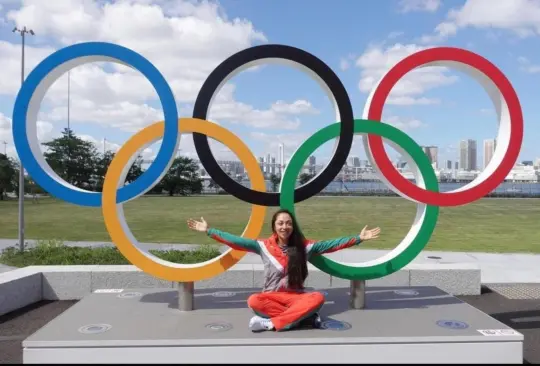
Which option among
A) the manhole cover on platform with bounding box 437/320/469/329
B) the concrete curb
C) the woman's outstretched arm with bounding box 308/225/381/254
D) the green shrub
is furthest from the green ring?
the green shrub

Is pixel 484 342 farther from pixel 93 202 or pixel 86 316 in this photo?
pixel 93 202

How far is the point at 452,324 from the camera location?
5.21m

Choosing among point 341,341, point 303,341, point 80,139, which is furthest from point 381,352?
point 80,139

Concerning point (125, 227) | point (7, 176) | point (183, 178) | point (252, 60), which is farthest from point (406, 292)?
point (183, 178)

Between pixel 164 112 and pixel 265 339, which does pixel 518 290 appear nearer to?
pixel 265 339

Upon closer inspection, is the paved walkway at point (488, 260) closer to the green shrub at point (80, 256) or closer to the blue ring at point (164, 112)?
the green shrub at point (80, 256)

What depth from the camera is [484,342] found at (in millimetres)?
4762

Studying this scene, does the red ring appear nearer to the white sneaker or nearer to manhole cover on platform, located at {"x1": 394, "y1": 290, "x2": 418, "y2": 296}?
manhole cover on platform, located at {"x1": 394, "y1": 290, "x2": 418, "y2": 296}

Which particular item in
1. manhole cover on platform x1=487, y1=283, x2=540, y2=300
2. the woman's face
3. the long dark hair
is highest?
the woman's face

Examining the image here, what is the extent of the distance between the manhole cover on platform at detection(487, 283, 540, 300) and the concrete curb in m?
0.46

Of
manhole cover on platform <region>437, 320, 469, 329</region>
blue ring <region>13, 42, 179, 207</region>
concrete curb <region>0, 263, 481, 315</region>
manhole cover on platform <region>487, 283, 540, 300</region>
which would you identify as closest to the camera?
manhole cover on platform <region>437, 320, 469, 329</region>

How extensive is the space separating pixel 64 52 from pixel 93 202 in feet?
6.03

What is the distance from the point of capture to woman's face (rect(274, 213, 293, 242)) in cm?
538

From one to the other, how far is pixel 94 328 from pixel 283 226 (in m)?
2.24
